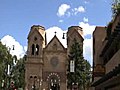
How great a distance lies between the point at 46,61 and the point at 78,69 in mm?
14308

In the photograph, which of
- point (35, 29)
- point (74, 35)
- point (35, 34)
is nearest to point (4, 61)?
point (35, 34)

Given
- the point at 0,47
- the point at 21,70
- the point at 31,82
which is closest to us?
the point at 0,47

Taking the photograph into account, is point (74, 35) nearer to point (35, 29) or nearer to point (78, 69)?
point (35, 29)

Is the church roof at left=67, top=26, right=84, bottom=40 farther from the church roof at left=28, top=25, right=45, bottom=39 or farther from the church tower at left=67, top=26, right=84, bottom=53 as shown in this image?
the church roof at left=28, top=25, right=45, bottom=39

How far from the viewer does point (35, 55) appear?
88625 mm

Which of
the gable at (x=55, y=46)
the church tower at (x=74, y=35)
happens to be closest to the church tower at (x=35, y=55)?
the gable at (x=55, y=46)

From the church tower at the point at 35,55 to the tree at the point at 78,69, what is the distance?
876 centimetres

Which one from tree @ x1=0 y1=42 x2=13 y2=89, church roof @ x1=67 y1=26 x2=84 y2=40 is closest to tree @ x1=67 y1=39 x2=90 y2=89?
church roof @ x1=67 y1=26 x2=84 y2=40

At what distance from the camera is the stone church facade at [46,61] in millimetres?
87000

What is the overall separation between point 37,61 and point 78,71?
14.8 meters

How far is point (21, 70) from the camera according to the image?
9681cm

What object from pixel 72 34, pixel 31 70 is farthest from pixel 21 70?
pixel 72 34

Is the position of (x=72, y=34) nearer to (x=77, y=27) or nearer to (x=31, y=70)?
(x=77, y=27)

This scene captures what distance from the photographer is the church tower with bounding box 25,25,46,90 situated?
285ft
